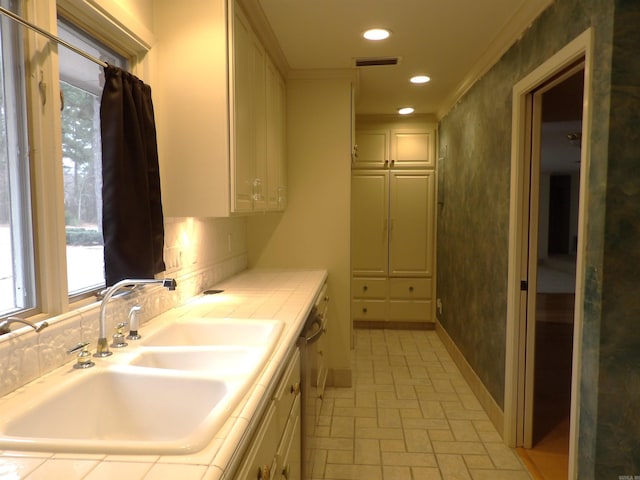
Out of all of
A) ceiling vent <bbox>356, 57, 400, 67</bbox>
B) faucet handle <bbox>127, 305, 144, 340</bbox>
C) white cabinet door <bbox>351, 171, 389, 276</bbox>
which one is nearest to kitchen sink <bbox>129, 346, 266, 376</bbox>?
faucet handle <bbox>127, 305, 144, 340</bbox>

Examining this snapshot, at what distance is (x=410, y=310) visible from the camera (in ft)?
16.5

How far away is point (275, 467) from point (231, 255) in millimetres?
1859

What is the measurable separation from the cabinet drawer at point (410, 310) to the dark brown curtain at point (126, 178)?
12.1ft

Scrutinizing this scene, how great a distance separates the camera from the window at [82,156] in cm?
150

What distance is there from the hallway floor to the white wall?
1.27 feet

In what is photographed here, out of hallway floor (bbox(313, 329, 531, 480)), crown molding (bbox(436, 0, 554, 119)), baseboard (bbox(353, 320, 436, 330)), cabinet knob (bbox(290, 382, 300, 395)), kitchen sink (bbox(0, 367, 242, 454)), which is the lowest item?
hallway floor (bbox(313, 329, 531, 480))

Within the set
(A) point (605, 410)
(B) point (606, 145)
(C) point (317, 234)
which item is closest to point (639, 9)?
(B) point (606, 145)

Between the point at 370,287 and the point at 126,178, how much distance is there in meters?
3.72

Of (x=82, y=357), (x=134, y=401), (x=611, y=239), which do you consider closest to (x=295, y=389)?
(x=134, y=401)

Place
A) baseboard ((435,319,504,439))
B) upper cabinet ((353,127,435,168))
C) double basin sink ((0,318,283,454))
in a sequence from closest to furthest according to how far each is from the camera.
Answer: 1. double basin sink ((0,318,283,454))
2. baseboard ((435,319,504,439))
3. upper cabinet ((353,127,435,168))

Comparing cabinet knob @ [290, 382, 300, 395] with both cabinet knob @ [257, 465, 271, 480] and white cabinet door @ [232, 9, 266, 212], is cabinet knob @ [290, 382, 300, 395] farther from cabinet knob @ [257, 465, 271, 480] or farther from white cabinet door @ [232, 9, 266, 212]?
white cabinet door @ [232, 9, 266, 212]

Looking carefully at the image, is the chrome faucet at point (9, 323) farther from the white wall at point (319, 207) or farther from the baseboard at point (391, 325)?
the baseboard at point (391, 325)

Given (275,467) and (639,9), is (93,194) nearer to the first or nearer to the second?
(275,467)

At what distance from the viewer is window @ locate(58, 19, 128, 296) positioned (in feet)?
4.93
